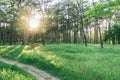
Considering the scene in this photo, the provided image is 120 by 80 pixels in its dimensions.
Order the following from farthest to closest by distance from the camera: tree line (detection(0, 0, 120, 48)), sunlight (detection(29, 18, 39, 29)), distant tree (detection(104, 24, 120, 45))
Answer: sunlight (detection(29, 18, 39, 29))
distant tree (detection(104, 24, 120, 45))
tree line (detection(0, 0, 120, 48))

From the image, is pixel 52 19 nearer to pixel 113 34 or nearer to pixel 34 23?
pixel 34 23

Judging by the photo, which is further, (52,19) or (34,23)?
(52,19)

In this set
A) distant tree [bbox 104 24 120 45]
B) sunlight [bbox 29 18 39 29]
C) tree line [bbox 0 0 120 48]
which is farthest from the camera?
sunlight [bbox 29 18 39 29]

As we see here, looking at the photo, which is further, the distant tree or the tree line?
the distant tree

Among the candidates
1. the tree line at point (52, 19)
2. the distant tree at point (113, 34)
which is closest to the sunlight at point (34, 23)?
the tree line at point (52, 19)

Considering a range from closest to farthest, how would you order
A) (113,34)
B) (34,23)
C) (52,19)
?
(113,34), (34,23), (52,19)

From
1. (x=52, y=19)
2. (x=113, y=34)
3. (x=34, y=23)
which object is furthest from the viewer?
(x=52, y=19)

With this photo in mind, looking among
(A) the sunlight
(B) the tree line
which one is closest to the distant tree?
(B) the tree line

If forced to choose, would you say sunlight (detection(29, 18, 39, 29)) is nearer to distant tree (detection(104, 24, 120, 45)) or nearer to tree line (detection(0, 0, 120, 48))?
tree line (detection(0, 0, 120, 48))

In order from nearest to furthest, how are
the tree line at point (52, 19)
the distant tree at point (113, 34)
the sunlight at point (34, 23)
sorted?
the tree line at point (52, 19) → the distant tree at point (113, 34) → the sunlight at point (34, 23)

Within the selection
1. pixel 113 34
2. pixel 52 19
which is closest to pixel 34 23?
pixel 52 19

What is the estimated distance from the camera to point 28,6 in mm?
66062

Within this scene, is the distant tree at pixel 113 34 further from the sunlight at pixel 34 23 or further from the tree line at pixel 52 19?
the sunlight at pixel 34 23

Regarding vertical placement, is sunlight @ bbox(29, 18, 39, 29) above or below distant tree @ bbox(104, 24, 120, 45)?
above
